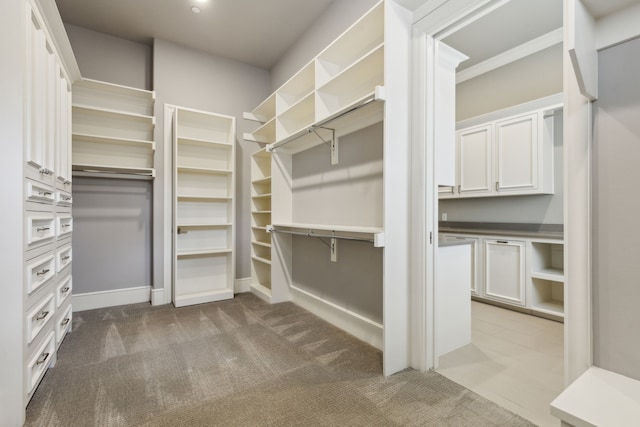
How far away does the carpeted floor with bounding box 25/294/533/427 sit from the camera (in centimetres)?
154

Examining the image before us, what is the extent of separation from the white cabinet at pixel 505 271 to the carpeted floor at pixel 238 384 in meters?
1.95

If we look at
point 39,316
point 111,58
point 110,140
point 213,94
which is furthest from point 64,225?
point 213,94

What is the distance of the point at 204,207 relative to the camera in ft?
12.5

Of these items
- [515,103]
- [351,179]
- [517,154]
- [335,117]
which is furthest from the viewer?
[515,103]

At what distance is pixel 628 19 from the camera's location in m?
1.05

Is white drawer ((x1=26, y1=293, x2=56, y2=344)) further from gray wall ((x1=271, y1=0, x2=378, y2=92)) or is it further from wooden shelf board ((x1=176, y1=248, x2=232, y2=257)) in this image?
gray wall ((x1=271, y1=0, x2=378, y2=92))

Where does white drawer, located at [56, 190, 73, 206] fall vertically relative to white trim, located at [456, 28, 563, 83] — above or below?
below

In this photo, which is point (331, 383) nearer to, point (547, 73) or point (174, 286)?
point (174, 286)

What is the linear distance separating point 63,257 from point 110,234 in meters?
1.19

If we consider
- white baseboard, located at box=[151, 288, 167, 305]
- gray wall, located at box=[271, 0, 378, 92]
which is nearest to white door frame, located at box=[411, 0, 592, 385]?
gray wall, located at box=[271, 0, 378, 92]

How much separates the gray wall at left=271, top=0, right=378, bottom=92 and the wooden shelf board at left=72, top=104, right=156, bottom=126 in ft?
5.58

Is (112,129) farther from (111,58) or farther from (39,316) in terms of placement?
(39,316)

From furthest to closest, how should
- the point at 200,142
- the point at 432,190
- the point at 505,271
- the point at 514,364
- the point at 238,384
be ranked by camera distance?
the point at 200,142, the point at 505,271, the point at 514,364, the point at 432,190, the point at 238,384

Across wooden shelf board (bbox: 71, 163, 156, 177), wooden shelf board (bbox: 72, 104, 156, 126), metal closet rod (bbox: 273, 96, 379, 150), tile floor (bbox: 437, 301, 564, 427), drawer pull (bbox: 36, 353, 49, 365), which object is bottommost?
tile floor (bbox: 437, 301, 564, 427)
